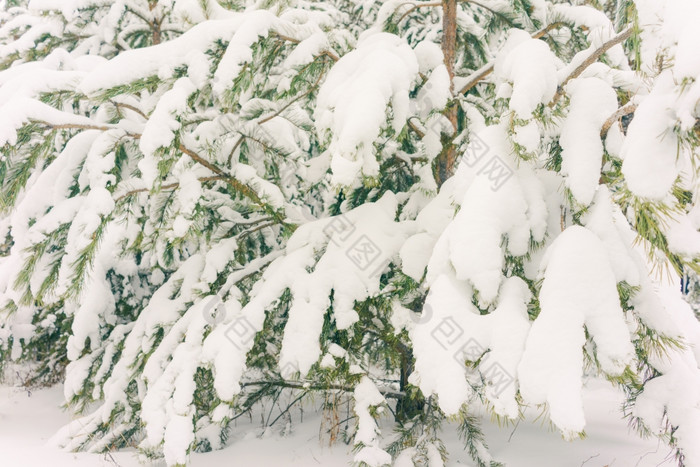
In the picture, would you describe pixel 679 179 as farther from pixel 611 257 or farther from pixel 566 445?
pixel 566 445

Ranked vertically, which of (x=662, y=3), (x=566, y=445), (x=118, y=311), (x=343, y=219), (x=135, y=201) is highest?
(x=662, y=3)

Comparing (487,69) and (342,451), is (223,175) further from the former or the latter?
(342,451)

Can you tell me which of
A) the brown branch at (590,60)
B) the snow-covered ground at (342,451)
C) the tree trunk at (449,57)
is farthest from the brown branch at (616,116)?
the snow-covered ground at (342,451)

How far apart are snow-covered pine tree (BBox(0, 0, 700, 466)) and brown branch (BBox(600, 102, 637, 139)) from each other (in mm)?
25

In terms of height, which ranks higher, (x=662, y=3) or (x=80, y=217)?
(x=662, y=3)

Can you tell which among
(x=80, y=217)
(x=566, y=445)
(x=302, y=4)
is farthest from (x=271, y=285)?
(x=302, y=4)

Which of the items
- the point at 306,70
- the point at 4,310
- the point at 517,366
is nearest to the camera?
the point at 517,366

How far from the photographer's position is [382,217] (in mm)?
2531

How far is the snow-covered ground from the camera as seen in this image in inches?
125

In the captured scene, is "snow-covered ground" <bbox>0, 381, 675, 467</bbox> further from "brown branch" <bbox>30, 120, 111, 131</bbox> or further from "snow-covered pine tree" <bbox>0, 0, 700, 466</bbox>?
"brown branch" <bbox>30, 120, 111, 131</bbox>

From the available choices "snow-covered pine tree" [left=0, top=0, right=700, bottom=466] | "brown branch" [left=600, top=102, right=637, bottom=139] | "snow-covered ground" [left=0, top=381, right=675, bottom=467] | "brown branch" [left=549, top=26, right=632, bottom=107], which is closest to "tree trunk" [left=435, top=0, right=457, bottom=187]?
"snow-covered pine tree" [left=0, top=0, right=700, bottom=466]

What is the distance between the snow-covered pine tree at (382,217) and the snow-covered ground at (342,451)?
0.21 metres

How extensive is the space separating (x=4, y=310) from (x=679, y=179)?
349 centimetres

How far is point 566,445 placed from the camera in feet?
11.2
